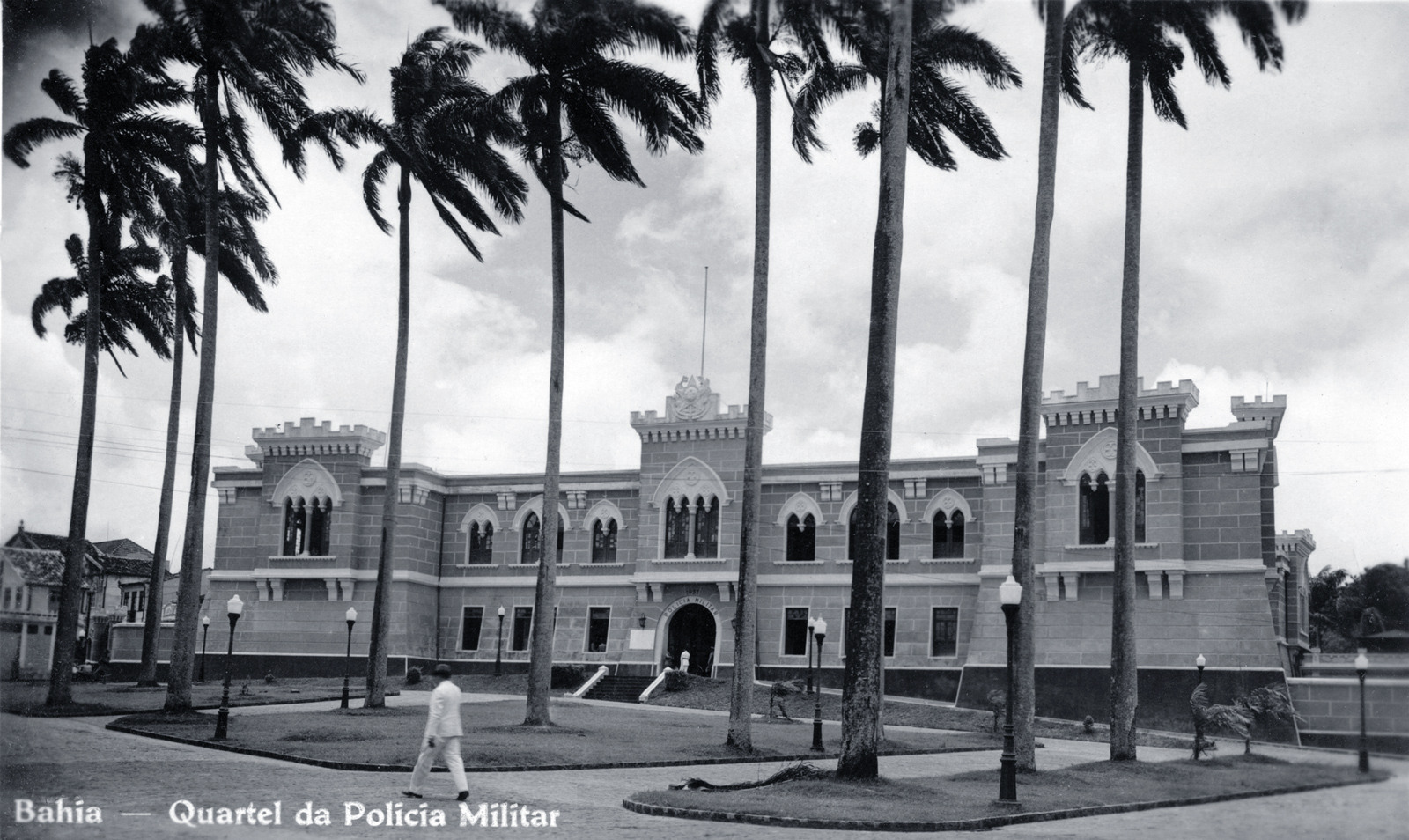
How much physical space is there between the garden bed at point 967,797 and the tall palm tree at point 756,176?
489cm

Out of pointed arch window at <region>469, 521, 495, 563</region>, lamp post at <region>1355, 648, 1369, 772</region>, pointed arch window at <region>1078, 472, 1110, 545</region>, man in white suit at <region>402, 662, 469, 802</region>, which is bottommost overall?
man in white suit at <region>402, 662, 469, 802</region>

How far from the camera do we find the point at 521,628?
39719 mm

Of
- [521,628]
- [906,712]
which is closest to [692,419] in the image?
[521,628]

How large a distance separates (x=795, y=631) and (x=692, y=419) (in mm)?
6593

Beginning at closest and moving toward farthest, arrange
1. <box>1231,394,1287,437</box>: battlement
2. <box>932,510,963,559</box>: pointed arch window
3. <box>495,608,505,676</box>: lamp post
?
<box>1231,394,1287,437</box>: battlement < <box>932,510,963,559</box>: pointed arch window < <box>495,608,505,676</box>: lamp post

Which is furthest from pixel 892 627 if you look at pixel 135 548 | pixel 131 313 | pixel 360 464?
pixel 135 548

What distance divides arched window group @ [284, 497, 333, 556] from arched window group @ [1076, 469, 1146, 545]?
2182cm

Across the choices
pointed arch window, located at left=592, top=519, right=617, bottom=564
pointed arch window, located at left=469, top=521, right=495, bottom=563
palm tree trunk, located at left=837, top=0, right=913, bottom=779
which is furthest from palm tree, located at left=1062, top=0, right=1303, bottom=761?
pointed arch window, located at left=469, top=521, right=495, bottom=563

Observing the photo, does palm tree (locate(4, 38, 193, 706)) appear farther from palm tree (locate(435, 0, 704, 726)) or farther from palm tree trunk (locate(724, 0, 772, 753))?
palm tree trunk (locate(724, 0, 772, 753))

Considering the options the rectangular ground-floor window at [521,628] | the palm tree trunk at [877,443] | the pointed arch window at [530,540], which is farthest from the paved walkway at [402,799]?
the pointed arch window at [530,540]

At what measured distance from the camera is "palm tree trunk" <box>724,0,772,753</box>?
20.0 metres

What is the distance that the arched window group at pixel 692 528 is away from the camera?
3744cm

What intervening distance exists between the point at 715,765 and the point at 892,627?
1748 centimetres

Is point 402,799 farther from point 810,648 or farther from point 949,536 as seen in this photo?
point 949,536
